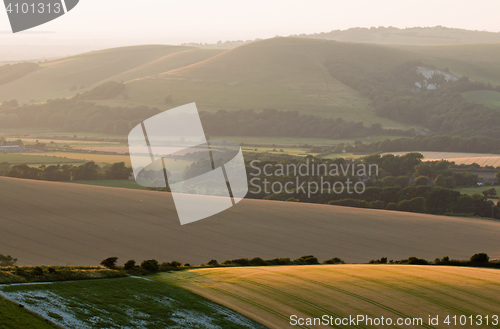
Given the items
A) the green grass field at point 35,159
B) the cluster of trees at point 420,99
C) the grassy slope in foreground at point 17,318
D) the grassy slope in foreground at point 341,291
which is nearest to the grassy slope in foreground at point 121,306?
the grassy slope in foreground at point 17,318

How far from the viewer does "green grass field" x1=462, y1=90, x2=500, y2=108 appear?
472 feet

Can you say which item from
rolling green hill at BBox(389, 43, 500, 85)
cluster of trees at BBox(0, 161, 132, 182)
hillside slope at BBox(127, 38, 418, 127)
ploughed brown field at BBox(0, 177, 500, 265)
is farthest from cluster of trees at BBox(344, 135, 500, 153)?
rolling green hill at BBox(389, 43, 500, 85)

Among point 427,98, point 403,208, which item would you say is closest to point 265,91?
point 427,98

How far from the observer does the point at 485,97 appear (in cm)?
14925

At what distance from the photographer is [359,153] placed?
93.9 meters

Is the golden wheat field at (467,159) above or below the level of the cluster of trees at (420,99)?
below

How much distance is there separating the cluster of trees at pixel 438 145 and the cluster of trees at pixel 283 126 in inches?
626

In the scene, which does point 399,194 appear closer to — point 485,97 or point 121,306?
point 121,306

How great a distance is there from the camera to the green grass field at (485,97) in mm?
144000

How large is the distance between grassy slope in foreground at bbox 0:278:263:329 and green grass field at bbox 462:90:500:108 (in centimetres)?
14912

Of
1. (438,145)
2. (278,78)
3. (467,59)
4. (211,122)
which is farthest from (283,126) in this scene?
(467,59)

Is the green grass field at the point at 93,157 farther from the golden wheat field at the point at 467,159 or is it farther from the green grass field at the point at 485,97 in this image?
the green grass field at the point at 485,97

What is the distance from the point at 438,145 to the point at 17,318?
106096mm

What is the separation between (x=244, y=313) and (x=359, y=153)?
84.5 meters
